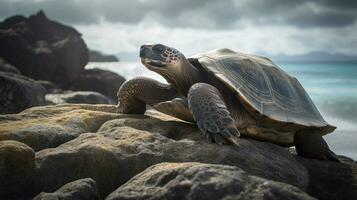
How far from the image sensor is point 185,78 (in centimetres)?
472

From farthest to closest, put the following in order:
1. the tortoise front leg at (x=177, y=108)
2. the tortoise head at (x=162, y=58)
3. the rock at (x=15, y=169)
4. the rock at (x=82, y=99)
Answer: the rock at (x=82, y=99)
the tortoise head at (x=162, y=58)
the tortoise front leg at (x=177, y=108)
the rock at (x=15, y=169)

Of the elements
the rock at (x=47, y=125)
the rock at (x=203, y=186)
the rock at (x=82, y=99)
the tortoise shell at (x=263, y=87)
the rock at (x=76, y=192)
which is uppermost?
the tortoise shell at (x=263, y=87)

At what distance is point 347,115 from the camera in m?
25.0

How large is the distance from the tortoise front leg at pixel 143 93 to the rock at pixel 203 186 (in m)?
2.28

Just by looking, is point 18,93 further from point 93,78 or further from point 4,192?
point 93,78

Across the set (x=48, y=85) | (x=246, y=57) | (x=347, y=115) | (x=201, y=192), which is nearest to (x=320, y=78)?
(x=347, y=115)

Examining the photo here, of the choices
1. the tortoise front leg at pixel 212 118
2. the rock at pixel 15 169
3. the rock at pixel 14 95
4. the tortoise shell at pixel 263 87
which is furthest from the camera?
the rock at pixel 14 95

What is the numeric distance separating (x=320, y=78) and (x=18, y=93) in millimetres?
38289

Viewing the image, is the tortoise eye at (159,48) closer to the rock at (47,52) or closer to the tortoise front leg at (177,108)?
the tortoise front leg at (177,108)

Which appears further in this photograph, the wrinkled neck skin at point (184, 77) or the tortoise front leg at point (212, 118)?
the wrinkled neck skin at point (184, 77)

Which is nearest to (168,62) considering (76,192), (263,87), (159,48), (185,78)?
(159,48)

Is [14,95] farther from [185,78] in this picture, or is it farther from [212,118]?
[212,118]

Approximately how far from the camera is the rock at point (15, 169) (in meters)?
2.96

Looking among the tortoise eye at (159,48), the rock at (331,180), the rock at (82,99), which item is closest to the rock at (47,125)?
the tortoise eye at (159,48)
